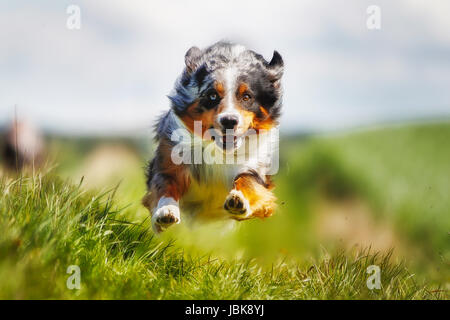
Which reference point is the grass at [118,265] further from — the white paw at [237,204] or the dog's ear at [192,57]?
the dog's ear at [192,57]

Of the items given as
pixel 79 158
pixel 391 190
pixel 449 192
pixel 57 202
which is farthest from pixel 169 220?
pixel 449 192

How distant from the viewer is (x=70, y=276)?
394cm

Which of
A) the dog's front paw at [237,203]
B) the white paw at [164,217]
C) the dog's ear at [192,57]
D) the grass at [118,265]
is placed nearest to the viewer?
the grass at [118,265]

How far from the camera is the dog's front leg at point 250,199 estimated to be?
4.66 metres

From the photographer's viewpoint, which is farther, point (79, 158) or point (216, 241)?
point (79, 158)

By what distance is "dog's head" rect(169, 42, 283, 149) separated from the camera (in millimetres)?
4824

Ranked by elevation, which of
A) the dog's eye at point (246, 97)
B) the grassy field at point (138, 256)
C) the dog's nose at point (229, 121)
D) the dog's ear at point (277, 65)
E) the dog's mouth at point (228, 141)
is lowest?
the grassy field at point (138, 256)

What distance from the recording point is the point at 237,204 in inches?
183

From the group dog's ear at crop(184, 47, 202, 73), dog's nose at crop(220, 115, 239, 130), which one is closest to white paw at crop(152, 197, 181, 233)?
dog's nose at crop(220, 115, 239, 130)

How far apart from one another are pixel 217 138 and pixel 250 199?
0.66 m

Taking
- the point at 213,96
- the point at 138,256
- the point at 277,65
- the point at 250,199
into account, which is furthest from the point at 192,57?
the point at 138,256

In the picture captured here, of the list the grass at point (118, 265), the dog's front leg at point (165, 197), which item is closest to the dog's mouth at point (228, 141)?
the dog's front leg at point (165, 197)
